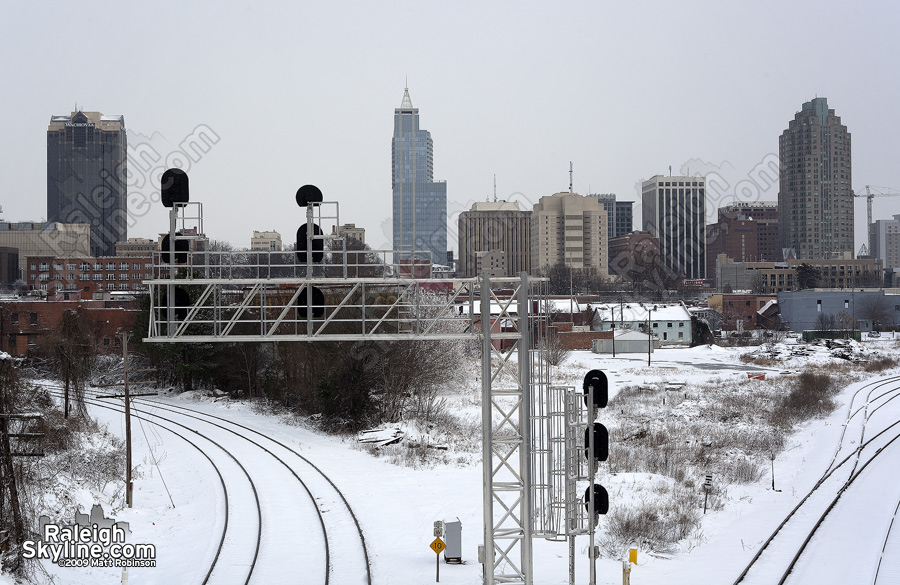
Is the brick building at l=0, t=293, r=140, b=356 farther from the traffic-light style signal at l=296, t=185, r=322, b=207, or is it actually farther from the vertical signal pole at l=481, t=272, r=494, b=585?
the vertical signal pole at l=481, t=272, r=494, b=585

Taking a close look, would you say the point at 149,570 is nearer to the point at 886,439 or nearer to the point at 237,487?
the point at 237,487

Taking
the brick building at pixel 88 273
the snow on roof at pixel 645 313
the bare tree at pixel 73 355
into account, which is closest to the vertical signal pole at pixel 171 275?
the bare tree at pixel 73 355

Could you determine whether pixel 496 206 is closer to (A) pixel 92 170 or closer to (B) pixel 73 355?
(A) pixel 92 170

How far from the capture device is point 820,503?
19344 mm

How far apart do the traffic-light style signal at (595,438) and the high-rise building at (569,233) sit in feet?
515

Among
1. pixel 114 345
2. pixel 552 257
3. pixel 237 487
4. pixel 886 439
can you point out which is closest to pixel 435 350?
pixel 237 487

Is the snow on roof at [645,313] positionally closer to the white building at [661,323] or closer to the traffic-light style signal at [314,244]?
the white building at [661,323]

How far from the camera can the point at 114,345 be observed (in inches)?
2018

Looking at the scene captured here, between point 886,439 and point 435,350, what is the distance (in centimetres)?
1947

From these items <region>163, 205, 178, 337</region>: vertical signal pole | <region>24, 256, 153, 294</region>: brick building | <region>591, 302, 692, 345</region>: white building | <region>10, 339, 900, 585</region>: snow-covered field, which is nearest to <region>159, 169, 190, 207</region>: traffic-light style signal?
<region>163, 205, 178, 337</region>: vertical signal pole

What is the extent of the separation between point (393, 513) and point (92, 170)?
16511cm

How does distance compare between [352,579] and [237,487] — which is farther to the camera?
[237,487]

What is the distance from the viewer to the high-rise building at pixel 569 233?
17245 centimetres

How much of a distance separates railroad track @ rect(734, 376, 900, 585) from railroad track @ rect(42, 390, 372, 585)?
7.87 m
